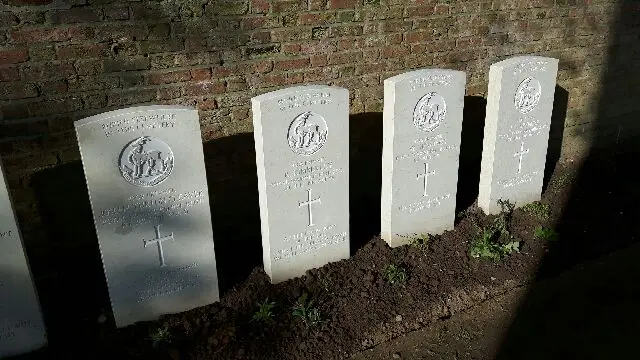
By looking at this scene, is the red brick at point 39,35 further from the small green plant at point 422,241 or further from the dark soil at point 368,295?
the small green plant at point 422,241

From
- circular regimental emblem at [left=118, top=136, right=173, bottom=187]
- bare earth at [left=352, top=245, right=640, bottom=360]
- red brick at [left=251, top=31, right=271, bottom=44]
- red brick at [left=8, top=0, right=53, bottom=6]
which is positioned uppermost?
red brick at [left=8, top=0, right=53, bottom=6]

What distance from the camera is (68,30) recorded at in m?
3.73

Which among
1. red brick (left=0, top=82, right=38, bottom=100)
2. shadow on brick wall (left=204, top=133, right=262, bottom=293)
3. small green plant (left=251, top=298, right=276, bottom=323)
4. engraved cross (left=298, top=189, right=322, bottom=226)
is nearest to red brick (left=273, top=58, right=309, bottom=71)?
shadow on brick wall (left=204, top=133, right=262, bottom=293)

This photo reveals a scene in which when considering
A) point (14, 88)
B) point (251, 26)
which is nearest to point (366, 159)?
point (251, 26)

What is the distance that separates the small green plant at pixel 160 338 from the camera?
11.7 feet

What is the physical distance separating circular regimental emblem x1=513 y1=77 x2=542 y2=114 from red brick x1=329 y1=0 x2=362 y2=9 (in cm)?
153

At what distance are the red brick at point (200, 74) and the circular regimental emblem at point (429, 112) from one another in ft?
5.24

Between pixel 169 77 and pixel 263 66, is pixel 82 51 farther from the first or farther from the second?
pixel 263 66

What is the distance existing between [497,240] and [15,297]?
3613 mm

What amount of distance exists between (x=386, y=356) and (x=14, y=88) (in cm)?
303

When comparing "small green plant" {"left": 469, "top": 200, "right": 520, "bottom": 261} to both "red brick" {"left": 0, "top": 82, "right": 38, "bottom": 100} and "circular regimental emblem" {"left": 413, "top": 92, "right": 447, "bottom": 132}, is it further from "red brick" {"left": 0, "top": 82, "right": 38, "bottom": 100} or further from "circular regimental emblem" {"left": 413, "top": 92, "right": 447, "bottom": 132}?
"red brick" {"left": 0, "top": 82, "right": 38, "bottom": 100}

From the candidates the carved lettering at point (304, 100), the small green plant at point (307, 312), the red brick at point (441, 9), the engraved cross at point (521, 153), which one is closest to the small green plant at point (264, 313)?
the small green plant at point (307, 312)

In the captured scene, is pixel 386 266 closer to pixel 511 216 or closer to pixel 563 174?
pixel 511 216

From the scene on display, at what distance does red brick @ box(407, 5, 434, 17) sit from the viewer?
15.8 ft
